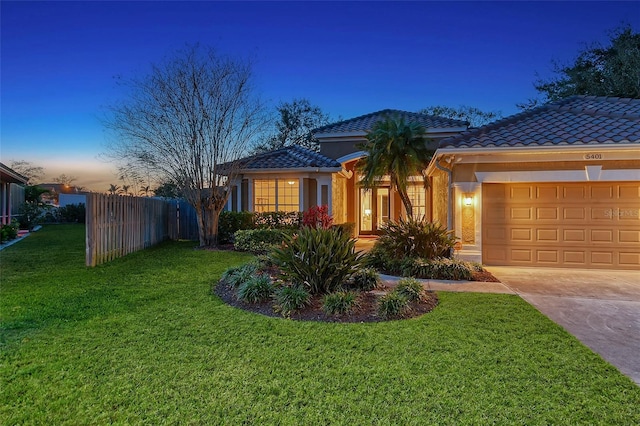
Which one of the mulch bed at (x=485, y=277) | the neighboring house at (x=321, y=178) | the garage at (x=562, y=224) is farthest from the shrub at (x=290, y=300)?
the neighboring house at (x=321, y=178)

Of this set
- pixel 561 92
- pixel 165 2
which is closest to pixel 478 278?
pixel 165 2

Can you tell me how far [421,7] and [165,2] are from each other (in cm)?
699

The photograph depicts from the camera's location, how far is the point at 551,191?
9.13 meters

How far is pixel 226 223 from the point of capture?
539 inches

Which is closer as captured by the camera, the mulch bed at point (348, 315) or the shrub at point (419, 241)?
the mulch bed at point (348, 315)

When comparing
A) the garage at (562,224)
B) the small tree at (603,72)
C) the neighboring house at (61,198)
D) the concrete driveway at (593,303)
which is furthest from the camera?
the neighboring house at (61,198)

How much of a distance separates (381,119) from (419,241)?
9.92 meters

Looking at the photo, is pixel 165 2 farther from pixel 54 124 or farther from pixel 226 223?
pixel 54 124

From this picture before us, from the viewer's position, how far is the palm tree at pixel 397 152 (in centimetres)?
1138

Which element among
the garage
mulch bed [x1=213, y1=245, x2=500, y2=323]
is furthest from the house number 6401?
mulch bed [x1=213, y1=245, x2=500, y2=323]

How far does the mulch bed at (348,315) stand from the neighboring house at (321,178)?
28.6 ft

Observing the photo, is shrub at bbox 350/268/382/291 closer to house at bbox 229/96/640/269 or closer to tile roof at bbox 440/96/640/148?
house at bbox 229/96/640/269

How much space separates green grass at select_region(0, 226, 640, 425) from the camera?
2.71 metres

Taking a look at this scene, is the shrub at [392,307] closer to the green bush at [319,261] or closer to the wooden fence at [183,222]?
the green bush at [319,261]
